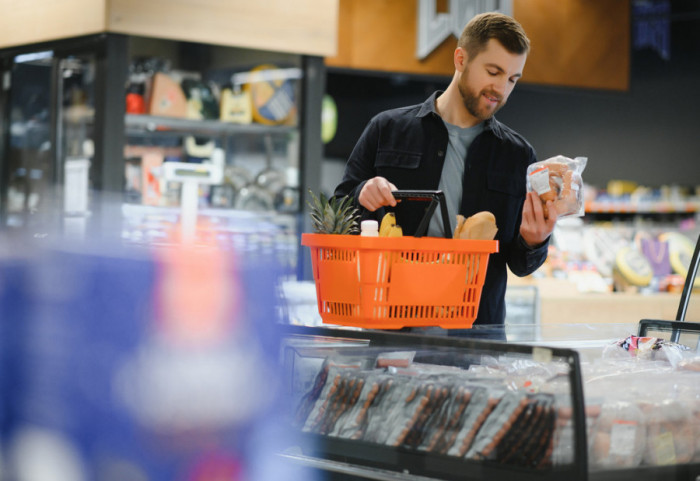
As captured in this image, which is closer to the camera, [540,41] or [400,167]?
[400,167]

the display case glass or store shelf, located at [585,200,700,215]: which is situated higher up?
store shelf, located at [585,200,700,215]

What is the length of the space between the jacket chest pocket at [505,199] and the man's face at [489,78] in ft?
0.57

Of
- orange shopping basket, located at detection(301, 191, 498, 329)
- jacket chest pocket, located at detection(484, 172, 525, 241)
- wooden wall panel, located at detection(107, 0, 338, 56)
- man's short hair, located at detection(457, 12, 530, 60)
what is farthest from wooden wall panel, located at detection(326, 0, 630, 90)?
orange shopping basket, located at detection(301, 191, 498, 329)

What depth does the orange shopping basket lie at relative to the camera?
5.59 feet

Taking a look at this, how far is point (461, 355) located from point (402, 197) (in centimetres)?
42

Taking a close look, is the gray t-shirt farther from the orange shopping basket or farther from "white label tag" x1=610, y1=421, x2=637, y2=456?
"white label tag" x1=610, y1=421, x2=637, y2=456

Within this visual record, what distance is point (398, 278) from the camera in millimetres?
1718

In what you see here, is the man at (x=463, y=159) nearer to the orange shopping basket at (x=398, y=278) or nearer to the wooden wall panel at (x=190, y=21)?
the orange shopping basket at (x=398, y=278)

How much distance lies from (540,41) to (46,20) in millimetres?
4207

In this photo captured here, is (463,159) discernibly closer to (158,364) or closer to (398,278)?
(398,278)

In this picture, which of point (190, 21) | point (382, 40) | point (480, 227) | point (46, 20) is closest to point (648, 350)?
point (480, 227)

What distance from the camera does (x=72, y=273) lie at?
3.99 ft

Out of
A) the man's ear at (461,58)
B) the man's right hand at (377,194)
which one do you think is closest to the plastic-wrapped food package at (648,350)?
the man's right hand at (377,194)

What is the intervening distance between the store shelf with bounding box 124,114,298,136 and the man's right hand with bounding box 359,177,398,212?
3.29m
